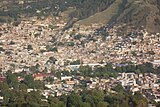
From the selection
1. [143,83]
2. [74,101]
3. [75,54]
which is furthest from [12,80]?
[75,54]

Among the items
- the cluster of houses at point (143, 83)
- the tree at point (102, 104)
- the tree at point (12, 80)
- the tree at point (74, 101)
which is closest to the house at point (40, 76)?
the tree at point (12, 80)

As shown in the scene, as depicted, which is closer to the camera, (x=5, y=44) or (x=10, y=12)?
(x=5, y=44)

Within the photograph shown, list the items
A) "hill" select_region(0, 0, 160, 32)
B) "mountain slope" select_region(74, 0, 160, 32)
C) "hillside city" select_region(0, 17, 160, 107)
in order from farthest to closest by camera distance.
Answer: "hill" select_region(0, 0, 160, 32) → "mountain slope" select_region(74, 0, 160, 32) → "hillside city" select_region(0, 17, 160, 107)

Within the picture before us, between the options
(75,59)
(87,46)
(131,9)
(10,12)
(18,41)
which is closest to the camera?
(75,59)

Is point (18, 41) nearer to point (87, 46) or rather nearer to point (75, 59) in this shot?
point (87, 46)

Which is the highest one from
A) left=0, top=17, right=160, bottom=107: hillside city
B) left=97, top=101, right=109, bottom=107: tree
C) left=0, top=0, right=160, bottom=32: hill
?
left=97, top=101, right=109, bottom=107: tree

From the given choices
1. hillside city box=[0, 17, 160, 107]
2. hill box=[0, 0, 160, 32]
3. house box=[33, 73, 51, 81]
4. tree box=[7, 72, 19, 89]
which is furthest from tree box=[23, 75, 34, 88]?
hill box=[0, 0, 160, 32]

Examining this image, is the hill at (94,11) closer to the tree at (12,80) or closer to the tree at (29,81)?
the tree at (29,81)

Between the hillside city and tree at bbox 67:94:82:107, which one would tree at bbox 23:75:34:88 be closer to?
the hillside city

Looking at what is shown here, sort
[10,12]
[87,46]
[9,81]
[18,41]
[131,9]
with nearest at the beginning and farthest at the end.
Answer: [9,81] → [87,46] → [18,41] → [131,9] → [10,12]

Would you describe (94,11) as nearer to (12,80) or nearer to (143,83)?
(12,80)

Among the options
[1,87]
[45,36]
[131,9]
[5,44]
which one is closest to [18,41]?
[5,44]
